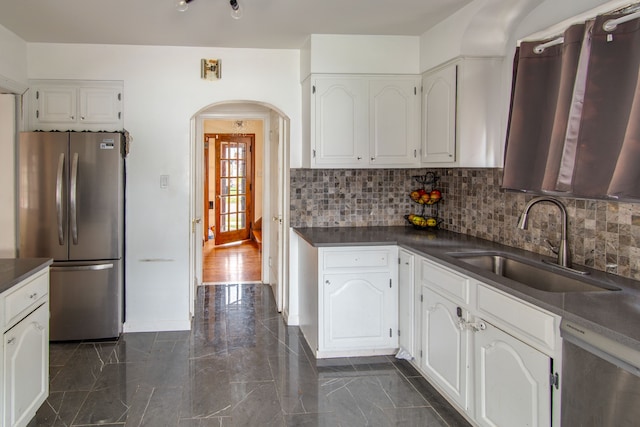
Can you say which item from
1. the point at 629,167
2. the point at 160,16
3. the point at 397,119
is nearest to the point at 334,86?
the point at 397,119

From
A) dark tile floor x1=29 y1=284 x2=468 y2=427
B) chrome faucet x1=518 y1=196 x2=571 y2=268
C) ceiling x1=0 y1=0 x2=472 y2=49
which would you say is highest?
ceiling x1=0 y1=0 x2=472 y2=49

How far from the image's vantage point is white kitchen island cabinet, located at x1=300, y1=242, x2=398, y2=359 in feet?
11.2

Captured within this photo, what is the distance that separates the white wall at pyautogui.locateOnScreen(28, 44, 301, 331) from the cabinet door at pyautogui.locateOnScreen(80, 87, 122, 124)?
80mm

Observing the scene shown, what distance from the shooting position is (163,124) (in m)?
4.13

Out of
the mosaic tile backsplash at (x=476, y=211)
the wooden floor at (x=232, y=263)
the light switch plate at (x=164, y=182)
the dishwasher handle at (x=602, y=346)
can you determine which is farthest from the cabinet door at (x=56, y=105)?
the dishwasher handle at (x=602, y=346)

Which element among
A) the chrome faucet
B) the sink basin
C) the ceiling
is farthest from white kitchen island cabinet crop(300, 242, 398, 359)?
the ceiling

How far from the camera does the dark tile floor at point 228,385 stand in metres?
2.68

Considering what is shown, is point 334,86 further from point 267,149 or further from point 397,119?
point 267,149

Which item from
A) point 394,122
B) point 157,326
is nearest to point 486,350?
point 394,122

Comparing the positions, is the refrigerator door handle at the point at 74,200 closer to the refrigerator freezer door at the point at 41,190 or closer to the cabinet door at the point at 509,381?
the refrigerator freezer door at the point at 41,190

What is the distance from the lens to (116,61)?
407cm

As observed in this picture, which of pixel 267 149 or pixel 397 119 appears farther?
pixel 267 149

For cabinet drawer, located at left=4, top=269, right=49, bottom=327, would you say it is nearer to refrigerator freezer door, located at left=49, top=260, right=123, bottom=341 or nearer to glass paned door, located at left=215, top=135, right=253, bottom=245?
refrigerator freezer door, located at left=49, top=260, right=123, bottom=341

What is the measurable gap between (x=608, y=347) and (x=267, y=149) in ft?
14.6
